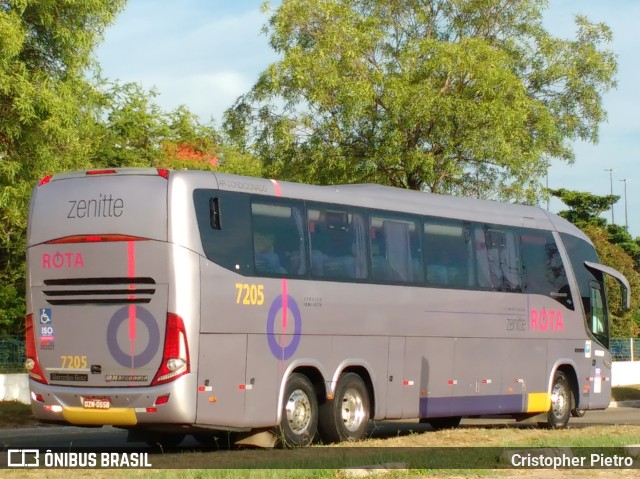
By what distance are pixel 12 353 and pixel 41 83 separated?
19.3ft

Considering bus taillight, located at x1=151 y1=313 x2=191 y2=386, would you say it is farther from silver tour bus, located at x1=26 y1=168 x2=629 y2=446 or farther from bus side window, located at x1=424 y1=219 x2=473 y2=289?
bus side window, located at x1=424 y1=219 x2=473 y2=289

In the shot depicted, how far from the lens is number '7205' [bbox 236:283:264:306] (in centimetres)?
1641

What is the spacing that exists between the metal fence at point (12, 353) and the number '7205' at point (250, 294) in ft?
39.4

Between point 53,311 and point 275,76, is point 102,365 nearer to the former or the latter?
point 53,311

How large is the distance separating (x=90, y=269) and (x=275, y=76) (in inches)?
798

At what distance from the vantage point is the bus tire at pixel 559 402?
2377cm

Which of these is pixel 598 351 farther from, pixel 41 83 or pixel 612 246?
pixel 612 246

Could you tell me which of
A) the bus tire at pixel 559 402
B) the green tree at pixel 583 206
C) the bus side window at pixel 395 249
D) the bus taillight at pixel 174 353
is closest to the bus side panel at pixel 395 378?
the bus side window at pixel 395 249

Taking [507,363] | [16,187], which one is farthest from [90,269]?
[16,187]

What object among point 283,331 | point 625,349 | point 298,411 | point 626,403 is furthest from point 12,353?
point 625,349

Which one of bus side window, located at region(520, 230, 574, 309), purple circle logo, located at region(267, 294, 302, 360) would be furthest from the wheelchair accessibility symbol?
bus side window, located at region(520, 230, 574, 309)

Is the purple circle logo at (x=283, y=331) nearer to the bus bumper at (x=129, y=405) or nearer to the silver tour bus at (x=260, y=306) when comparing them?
the silver tour bus at (x=260, y=306)

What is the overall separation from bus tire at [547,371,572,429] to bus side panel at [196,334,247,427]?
9.01 m

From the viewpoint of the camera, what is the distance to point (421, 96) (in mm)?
34500
